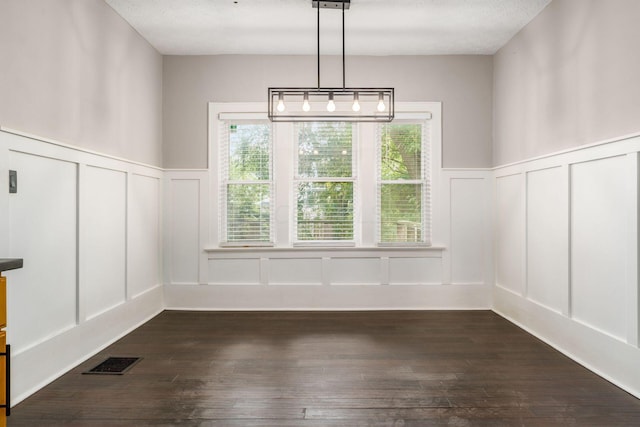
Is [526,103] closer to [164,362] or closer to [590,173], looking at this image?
[590,173]

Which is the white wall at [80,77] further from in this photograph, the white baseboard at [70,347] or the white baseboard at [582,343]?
the white baseboard at [582,343]

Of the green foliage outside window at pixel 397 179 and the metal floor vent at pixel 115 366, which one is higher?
the green foliage outside window at pixel 397 179

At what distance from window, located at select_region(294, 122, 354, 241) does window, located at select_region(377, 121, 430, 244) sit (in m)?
0.42

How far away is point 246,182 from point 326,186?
0.98m

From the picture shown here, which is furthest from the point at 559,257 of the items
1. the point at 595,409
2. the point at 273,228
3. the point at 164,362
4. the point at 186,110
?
the point at 186,110

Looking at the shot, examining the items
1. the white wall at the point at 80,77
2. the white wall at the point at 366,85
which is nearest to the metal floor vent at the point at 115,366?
the white wall at the point at 80,77

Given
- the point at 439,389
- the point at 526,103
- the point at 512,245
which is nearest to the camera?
the point at 439,389

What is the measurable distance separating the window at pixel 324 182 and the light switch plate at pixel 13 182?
2.95 meters

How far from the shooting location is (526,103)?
4238 mm

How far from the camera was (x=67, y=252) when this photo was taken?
320 centimetres

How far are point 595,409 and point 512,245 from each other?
2.20 metres

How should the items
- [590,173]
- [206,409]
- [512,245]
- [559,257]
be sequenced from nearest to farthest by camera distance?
[206,409]
[590,173]
[559,257]
[512,245]

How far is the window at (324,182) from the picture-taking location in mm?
5090

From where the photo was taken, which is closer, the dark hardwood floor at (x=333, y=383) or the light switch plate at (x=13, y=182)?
the dark hardwood floor at (x=333, y=383)
